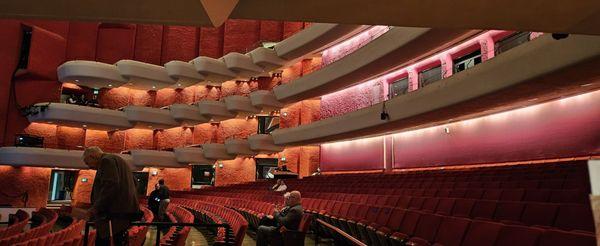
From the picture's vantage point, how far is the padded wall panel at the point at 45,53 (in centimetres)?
1376

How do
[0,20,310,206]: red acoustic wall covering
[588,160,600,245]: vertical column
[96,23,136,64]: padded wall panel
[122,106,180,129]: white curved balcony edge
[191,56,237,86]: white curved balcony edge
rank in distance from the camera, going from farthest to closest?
[96,23,136,64]: padded wall panel
[122,106,180,129]: white curved balcony edge
[191,56,237,86]: white curved balcony edge
[0,20,310,206]: red acoustic wall covering
[588,160,600,245]: vertical column

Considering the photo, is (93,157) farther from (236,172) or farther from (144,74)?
(236,172)

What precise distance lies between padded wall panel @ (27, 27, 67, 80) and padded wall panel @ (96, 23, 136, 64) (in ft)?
4.45

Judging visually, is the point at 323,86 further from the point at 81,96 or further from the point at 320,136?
the point at 81,96

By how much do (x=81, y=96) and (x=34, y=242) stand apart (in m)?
14.9

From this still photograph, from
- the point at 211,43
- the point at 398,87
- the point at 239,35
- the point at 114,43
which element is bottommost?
the point at 398,87

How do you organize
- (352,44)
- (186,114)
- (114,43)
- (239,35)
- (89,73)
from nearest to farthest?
(352,44) → (89,73) → (186,114) → (114,43) → (239,35)

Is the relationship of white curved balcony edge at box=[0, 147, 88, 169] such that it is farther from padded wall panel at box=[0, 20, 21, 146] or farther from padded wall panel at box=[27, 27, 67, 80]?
padded wall panel at box=[27, 27, 67, 80]

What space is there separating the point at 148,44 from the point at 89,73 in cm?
349

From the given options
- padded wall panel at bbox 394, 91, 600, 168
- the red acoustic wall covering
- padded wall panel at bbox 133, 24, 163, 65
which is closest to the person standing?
padded wall panel at bbox 394, 91, 600, 168

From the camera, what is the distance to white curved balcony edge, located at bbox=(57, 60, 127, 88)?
14.2 m

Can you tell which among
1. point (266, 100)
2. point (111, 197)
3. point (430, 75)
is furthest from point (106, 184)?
point (266, 100)

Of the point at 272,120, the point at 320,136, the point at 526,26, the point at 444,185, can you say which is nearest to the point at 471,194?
the point at 444,185

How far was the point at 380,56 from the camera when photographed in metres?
8.60
